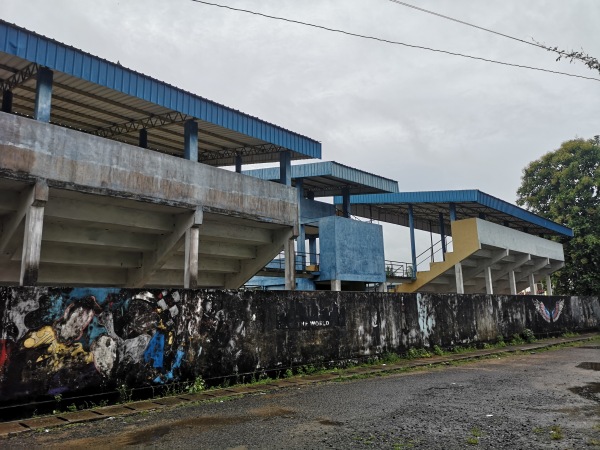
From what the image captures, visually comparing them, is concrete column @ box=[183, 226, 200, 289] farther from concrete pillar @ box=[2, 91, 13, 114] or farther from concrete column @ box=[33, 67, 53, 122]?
concrete pillar @ box=[2, 91, 13, 114]

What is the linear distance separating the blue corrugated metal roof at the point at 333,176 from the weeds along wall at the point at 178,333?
8751mm

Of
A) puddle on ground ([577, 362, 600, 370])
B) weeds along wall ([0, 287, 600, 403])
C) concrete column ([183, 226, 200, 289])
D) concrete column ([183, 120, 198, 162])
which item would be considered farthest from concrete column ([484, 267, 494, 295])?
concrete column ([183, 120, 198, 162])

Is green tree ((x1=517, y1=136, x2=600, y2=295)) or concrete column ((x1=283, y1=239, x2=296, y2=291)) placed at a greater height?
green tree ((x1=517, y1=136, x2=600, y2=295))

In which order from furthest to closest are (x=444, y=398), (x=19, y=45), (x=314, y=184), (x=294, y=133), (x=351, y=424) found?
1. (x=314, y=184)
2. (x=294, y=133)
3. (x=19, y=45)
4. (x=444, y=398)
5. (x=351, y=424)

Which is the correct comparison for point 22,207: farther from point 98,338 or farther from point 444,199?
point 444,199

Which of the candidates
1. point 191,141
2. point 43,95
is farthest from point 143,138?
point 43,95

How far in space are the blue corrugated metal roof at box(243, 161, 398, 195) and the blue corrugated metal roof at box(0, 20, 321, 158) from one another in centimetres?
514

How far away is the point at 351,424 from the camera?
6184mm

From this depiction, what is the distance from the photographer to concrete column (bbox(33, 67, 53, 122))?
35.0 ft

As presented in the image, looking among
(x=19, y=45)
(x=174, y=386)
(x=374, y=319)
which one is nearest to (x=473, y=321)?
(x=374, y=319)

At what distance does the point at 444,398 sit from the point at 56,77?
11.4 metres

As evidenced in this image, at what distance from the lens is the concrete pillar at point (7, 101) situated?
1198 centimetres

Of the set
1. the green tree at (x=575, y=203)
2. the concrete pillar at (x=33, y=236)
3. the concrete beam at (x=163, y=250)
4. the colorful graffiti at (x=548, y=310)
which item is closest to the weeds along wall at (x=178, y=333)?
the concrete pillar at (x=33, y=236)

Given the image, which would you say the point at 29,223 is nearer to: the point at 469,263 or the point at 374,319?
the point at 374,319
